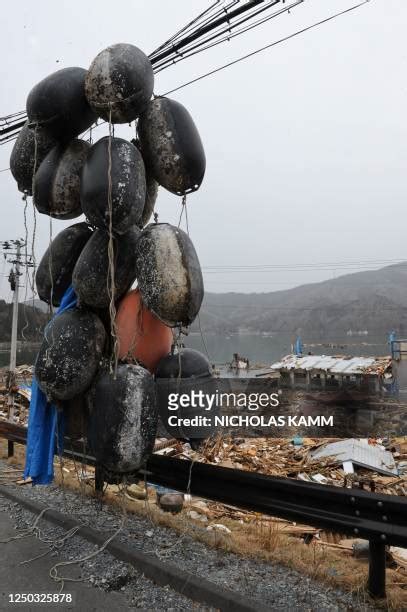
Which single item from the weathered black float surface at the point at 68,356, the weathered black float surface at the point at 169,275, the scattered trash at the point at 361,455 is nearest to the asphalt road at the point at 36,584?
the weathered black float surface at the point at 68,356

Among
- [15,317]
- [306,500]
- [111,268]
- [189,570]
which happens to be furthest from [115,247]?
[15,317]

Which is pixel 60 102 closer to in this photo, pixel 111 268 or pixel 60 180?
pixel 60 180

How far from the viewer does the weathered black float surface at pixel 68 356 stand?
321 cm

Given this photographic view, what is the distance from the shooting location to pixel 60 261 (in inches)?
152

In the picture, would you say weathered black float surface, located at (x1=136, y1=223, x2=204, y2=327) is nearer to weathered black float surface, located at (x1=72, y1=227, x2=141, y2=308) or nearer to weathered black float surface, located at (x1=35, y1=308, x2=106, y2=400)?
weathered black float surface, located at (x1=72, y1=227, x2=141, y2=308)

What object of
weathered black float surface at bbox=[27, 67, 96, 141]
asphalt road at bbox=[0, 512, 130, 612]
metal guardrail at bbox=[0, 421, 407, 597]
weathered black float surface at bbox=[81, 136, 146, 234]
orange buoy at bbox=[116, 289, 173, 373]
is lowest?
asphalt road at bbox=[0, 512, 130, 612]

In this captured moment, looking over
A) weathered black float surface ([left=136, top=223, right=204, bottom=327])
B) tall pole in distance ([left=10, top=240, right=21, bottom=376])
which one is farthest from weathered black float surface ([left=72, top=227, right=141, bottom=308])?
tall pole in distance ([left=10, top=240, right=21, bottom=376])

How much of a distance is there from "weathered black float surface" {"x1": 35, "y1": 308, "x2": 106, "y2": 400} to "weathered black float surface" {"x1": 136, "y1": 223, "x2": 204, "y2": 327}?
0.59m

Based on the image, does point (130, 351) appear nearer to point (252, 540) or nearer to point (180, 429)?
point (180, 429)

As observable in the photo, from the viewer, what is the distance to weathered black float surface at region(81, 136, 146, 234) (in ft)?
10.0

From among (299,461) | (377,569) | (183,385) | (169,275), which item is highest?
(169,275)

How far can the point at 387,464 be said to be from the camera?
10.8 m

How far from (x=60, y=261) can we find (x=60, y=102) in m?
1.27

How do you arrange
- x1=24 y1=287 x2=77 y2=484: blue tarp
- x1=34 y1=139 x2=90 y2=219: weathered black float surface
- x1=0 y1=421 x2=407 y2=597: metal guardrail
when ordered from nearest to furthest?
x1=0 y1=421 x2=407 y2=597: metal guardrail, x1=34 y1=139 x2=90 y2=219: weathered black float surface, x1=24 y1=287 x2=77 y2=484: blue tarp
